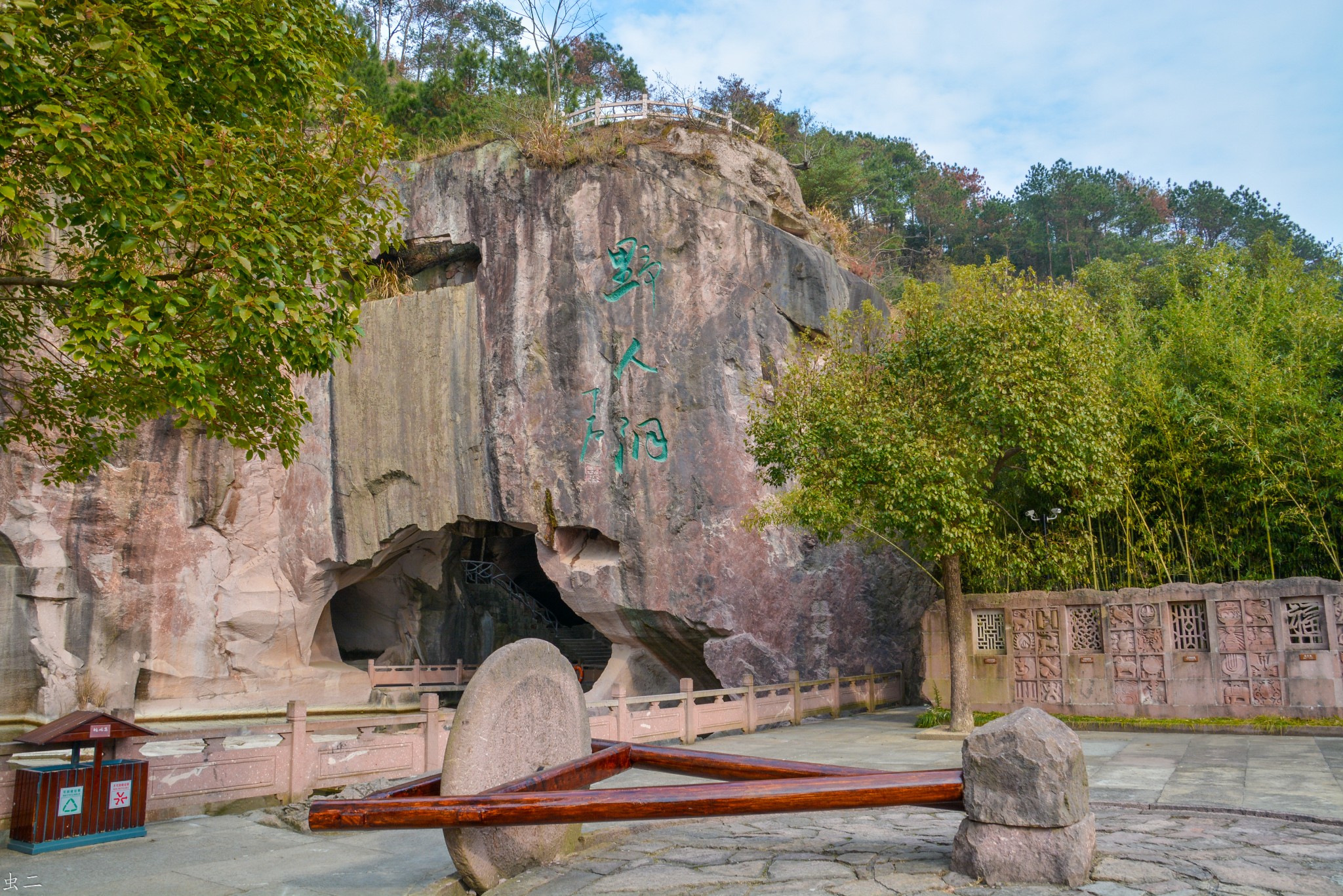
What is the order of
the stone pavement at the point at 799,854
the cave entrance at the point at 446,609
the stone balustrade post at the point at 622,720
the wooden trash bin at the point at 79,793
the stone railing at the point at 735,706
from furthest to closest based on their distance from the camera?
1. the cave entrance at the point at 446,609
2. the stone railing at the point at 735,706
3. the stone balustrade post at the point at 622,720
4. the wooden trash bin at the point at 79,793
5. the stone pavement at the point at 799,854

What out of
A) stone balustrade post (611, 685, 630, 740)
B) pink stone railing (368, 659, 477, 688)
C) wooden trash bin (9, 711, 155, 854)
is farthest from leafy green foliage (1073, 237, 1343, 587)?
pink stone railing (368, 659, 477, 688)

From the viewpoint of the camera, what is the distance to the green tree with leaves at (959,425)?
995cm

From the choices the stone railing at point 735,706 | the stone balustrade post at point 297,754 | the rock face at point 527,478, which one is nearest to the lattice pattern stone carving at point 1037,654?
the stone railing at point 735,706

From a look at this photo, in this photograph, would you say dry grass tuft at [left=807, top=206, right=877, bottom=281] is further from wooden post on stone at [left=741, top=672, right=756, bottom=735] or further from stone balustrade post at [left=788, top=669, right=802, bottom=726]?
wooden post on stone at [left=741, top=672, right=756, bottom=735]

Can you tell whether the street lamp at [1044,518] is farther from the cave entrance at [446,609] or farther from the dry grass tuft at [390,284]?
the dry grass tuft at [390,284]

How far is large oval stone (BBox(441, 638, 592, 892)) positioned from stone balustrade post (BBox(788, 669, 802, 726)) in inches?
308

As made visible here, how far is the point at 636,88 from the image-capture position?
27719mm

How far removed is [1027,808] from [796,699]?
884 centimetres

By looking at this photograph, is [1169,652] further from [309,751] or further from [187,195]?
→ [187,195]

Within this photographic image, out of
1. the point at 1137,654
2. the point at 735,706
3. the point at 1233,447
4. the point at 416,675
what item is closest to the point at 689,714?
the point at 735,706

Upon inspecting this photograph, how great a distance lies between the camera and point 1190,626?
1079 centimetres

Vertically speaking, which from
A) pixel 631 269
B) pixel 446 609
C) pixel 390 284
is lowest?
pixel 446 609

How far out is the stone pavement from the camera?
3734 mm

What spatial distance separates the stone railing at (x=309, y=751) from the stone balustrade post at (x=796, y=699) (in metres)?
0.69
